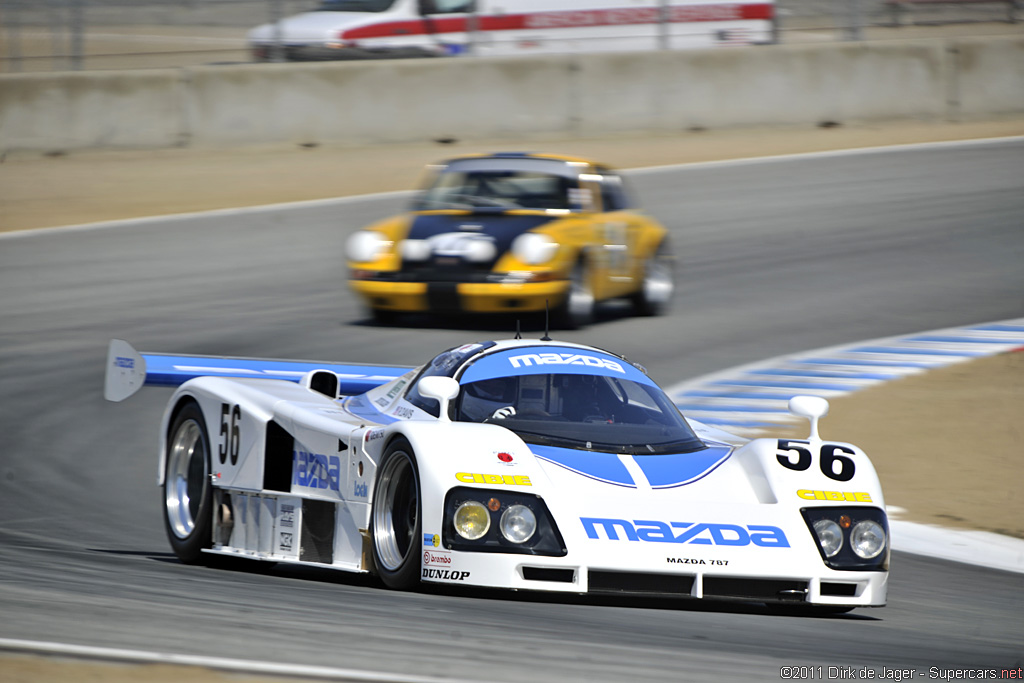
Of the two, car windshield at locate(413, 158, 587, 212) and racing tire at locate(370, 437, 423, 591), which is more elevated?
car windshield at locate(413, 158, 587, 212)

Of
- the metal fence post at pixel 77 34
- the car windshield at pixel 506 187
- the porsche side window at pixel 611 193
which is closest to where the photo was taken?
the car windshield at pixel 506 187

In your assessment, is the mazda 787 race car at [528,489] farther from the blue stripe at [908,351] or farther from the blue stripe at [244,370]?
the blue stripe at [908,351]

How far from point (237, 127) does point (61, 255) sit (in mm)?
6319

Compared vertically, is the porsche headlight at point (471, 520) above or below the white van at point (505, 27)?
below

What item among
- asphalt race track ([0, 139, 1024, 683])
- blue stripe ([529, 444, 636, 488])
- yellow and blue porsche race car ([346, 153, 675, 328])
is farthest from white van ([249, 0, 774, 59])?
blue stripe ([529, 444, 636, 488])

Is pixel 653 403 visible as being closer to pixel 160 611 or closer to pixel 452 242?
pixel 160 611

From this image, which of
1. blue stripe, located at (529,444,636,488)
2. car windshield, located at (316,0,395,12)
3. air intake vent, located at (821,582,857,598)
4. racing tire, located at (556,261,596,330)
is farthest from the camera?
car windshield, located at (316,0,395,12)

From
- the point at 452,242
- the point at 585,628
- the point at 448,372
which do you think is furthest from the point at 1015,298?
the point at 585,628

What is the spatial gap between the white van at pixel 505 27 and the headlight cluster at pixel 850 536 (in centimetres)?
1835

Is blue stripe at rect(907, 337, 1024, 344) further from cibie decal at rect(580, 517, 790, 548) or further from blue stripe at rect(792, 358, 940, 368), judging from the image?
cibie decal at rect(580, 517, 790, 548)

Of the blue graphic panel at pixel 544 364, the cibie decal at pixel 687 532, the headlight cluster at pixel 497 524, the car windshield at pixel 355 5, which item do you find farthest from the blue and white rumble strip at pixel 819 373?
the car windshield at pixel 355 5

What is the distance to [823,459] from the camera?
6016mm

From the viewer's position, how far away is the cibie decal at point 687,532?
5426 mm

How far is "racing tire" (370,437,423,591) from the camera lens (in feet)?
18.7
